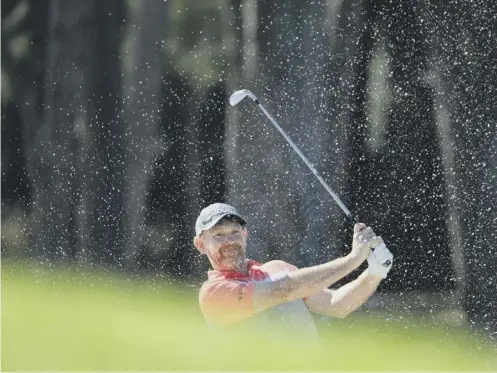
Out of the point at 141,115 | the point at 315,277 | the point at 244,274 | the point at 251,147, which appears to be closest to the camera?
the point at 315,277

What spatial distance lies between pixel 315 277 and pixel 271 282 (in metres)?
0.12

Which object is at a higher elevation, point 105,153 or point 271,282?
point 105,153

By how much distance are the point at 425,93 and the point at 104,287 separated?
1730 millimetres

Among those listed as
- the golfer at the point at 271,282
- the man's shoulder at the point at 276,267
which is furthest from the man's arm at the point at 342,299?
the man's shoulder at the point at 276,267

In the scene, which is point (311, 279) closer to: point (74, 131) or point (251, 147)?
point (251, 147)

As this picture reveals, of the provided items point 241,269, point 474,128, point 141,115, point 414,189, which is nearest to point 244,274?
point 241,269

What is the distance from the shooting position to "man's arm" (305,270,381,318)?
10.7 ft

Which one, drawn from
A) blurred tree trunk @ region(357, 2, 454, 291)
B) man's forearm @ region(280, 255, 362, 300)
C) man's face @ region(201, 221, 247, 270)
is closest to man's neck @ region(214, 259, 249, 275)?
man's face @ region(201, 221, 247, 270)

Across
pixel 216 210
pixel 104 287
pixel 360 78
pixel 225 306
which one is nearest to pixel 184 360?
pixel 225 306

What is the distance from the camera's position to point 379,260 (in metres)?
3.19

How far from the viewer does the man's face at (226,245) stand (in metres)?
3.24

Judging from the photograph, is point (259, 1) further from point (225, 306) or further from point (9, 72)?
point (225, 306)

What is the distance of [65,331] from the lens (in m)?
3.74

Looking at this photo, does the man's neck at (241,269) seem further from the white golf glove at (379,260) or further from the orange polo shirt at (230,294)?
the white golf glove at (379,260)
